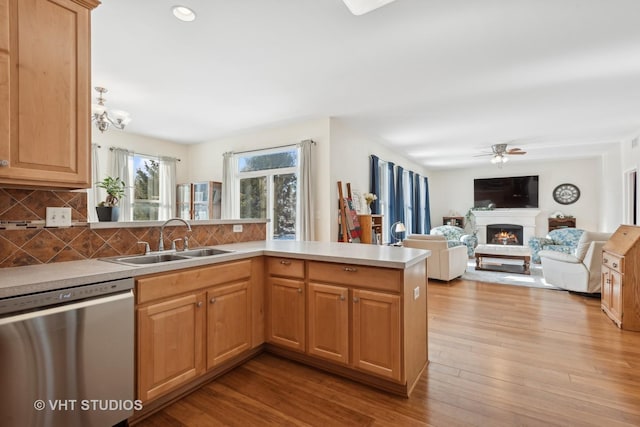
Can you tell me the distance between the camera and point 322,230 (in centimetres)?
494

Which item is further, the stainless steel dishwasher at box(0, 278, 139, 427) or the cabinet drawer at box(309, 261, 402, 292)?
the cabinet drawer at box(309, 261, 402, 292)

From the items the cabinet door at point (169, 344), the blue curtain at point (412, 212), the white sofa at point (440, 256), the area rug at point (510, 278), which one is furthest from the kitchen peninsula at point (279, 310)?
the blue curtain at point (412, 212)

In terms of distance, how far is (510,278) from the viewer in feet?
17.7

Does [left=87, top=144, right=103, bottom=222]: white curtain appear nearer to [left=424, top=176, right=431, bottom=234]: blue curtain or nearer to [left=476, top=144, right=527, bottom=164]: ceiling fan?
[left=476, top=144, right=527, bottom=164]: ceiling fan

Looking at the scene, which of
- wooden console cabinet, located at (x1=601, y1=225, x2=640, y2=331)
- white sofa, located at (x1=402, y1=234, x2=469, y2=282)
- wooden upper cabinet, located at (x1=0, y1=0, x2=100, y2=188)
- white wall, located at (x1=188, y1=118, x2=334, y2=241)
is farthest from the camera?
white sofa, located at (x1=402, y1=234, x2=469, y2=282)

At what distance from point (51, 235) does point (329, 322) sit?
6.25 feet

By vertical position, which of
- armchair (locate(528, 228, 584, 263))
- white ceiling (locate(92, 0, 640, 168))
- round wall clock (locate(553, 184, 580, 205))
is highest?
white ceiling (locate(92, 0, 640, 168))

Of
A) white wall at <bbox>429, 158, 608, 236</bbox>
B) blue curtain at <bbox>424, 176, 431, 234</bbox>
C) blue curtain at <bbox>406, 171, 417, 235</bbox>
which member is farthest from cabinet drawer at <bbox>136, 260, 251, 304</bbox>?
white wall at <bbox>429, 158, 608, 236</bbox>

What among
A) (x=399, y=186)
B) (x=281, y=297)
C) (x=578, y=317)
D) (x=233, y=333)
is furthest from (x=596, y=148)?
(x=233, y=333)

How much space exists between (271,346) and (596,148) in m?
8.56

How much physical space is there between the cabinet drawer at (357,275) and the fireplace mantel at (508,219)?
340 inches

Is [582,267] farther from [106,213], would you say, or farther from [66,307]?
[106,213]

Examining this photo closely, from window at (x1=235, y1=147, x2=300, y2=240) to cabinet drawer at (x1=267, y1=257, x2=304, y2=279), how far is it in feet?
8.85

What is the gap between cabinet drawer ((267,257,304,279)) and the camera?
2.35 meters
